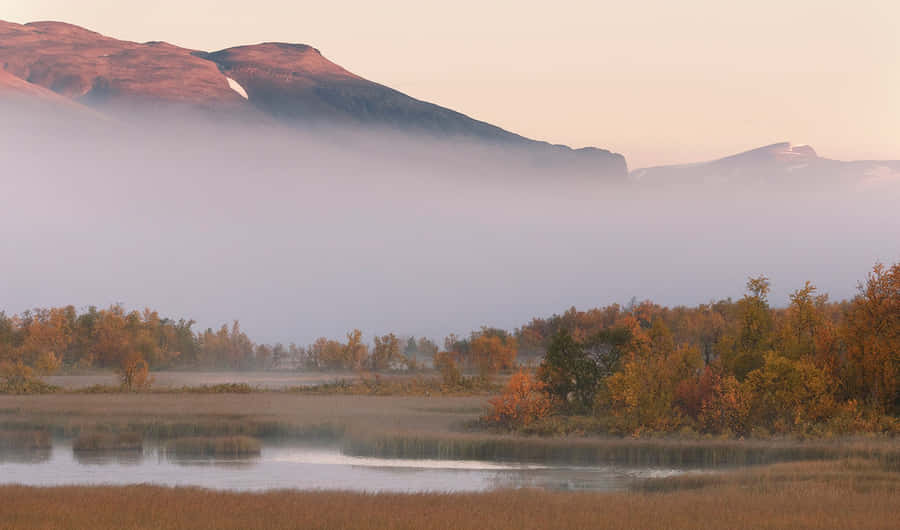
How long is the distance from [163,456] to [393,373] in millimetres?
73830

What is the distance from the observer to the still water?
3278 cm

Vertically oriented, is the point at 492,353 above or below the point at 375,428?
above

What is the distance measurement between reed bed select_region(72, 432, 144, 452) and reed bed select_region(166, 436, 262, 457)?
1823 millimetres

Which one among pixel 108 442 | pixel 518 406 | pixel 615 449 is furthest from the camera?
pixel 518 406

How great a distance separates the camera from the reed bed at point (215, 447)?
41750 millimetres

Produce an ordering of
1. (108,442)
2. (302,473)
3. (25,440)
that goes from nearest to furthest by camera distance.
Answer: (302,473), (108,442), (25,440)

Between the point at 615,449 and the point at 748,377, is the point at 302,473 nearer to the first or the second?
the point at 615,449

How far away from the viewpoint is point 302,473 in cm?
3616

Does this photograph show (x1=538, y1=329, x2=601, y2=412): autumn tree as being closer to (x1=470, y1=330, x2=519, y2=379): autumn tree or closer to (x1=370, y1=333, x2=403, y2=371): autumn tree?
(x1=470, y1=330, x2=519, y2=379): autumn tree

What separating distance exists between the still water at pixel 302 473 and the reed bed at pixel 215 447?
98 cm

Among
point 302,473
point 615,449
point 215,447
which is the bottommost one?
point 302,473

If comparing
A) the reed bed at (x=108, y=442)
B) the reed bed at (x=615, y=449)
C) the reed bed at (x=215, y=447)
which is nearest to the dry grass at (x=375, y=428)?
the reed bed at (x=615, y=449)

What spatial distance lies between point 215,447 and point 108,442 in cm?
580

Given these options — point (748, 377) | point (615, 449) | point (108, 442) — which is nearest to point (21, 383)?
point (108, 442)
